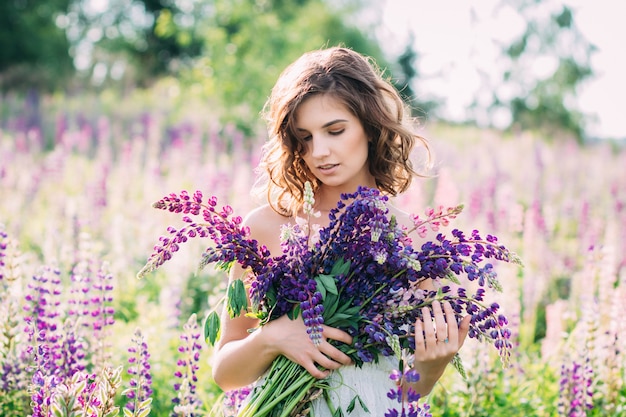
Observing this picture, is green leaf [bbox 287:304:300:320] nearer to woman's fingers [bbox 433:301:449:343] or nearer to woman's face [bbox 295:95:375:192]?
woman's fingers [bbox 433:301:449:343]

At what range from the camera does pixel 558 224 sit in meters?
8.21

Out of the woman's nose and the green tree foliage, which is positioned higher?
the green tree foliage

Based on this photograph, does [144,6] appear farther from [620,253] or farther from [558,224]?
[620,253]

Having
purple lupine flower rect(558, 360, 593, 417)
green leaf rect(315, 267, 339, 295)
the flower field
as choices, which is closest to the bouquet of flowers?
green leaf rect(315, 267, 339, 295)

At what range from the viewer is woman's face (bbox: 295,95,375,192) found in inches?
98.4

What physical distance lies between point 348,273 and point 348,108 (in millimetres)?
765

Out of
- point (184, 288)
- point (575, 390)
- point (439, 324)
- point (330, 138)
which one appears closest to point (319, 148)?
point (330, 138)

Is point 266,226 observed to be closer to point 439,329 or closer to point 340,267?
point 340,267

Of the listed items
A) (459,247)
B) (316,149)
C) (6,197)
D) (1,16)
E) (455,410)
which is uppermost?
(1,16)

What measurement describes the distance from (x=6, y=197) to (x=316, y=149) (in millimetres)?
5332

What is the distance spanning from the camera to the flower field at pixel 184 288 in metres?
2.76

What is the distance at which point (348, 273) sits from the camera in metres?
2.09

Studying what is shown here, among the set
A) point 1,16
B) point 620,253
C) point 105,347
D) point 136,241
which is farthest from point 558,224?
point 1,16

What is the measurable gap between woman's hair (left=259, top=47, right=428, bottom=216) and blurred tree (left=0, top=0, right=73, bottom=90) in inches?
876
